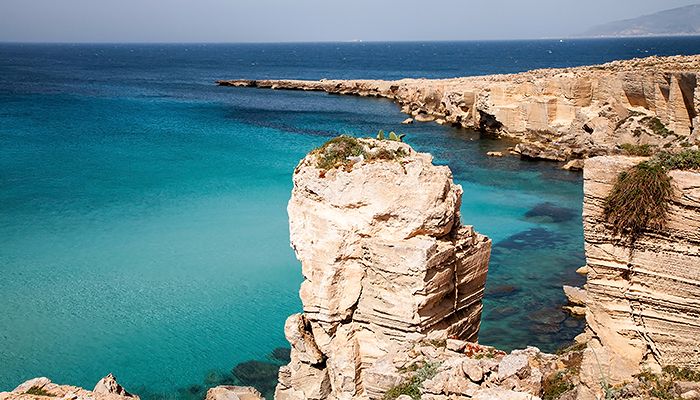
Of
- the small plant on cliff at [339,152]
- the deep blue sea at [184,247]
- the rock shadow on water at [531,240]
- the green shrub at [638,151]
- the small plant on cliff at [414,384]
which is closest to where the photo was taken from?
the small plant on cliff at [414,384]

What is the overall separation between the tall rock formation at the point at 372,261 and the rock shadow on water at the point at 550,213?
62.5 ft

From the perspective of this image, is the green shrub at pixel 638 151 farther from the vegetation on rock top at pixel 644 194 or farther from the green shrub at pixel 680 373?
the green shrub at pixel 680 373

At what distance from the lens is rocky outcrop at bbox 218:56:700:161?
3491 centimetres

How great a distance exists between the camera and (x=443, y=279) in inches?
491

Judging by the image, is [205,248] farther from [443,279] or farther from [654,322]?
[654,322]

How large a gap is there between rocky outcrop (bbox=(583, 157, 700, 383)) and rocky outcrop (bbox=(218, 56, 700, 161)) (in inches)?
816

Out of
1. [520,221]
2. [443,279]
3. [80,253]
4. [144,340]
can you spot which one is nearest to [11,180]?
[80,253]

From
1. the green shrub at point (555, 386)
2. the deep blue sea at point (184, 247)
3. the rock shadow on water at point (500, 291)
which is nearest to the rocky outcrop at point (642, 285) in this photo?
the green shrub at point (555, 386)

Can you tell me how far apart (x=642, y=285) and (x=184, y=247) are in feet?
71.4

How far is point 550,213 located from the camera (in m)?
32.5

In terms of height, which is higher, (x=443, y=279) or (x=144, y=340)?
(x=443, y=279)

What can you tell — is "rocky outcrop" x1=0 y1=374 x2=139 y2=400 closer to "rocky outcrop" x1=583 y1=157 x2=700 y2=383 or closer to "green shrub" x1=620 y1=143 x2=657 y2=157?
"rocky outcrop" x1=583 y1=157 x2=700 y2=383

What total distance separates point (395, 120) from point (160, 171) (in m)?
30.3

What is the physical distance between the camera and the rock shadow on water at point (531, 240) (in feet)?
90.4
